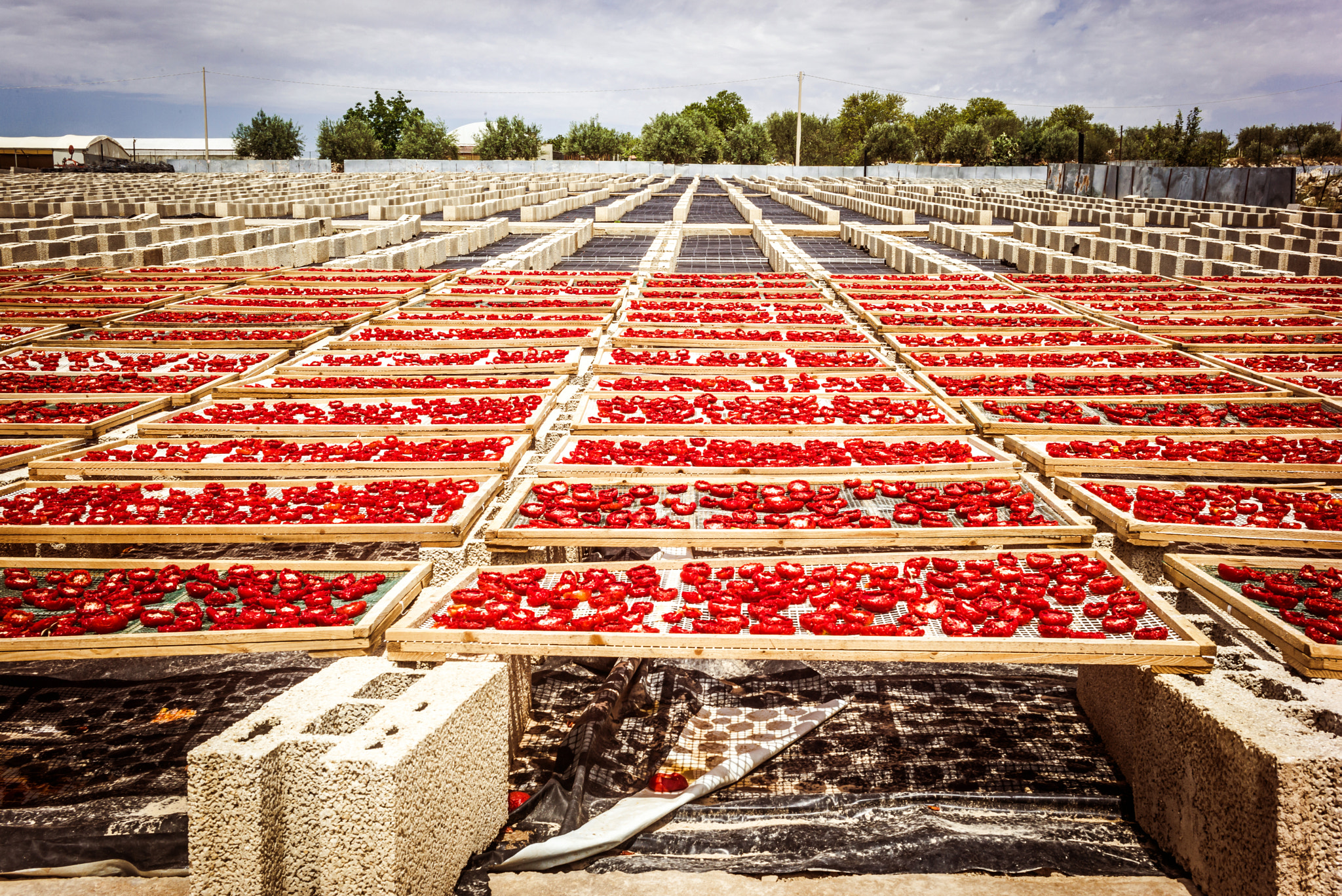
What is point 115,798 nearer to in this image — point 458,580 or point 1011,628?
point 458,580

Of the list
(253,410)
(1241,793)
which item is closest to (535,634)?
(1241,793)

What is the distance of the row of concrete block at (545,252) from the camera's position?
1852 cm

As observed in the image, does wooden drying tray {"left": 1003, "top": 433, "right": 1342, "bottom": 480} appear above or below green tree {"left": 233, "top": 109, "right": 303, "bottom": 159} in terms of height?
below

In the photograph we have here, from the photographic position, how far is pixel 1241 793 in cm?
315

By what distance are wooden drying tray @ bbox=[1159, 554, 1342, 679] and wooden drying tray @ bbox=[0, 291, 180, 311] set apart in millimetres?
13028

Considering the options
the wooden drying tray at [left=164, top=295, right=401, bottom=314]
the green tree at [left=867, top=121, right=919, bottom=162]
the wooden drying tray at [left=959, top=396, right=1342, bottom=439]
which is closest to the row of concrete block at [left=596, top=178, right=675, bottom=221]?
the wooden drying tray at [left=164, top=295, right=401, bottom=314]

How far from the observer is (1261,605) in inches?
155

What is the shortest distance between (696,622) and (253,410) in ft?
17.0

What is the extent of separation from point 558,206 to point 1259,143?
55187 mm

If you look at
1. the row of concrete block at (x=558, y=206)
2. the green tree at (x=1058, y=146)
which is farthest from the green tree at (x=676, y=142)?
the row of concrete block at (x=558, y=206)

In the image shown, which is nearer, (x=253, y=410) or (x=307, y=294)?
(x=253, y=410)

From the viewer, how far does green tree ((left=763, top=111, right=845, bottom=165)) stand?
111562 mm

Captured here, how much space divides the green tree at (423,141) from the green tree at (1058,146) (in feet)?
216

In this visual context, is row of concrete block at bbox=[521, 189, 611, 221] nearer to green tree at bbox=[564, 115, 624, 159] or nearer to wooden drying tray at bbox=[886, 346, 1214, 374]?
wooden drying tray at bbox=[886, 346, 1214, 374]
